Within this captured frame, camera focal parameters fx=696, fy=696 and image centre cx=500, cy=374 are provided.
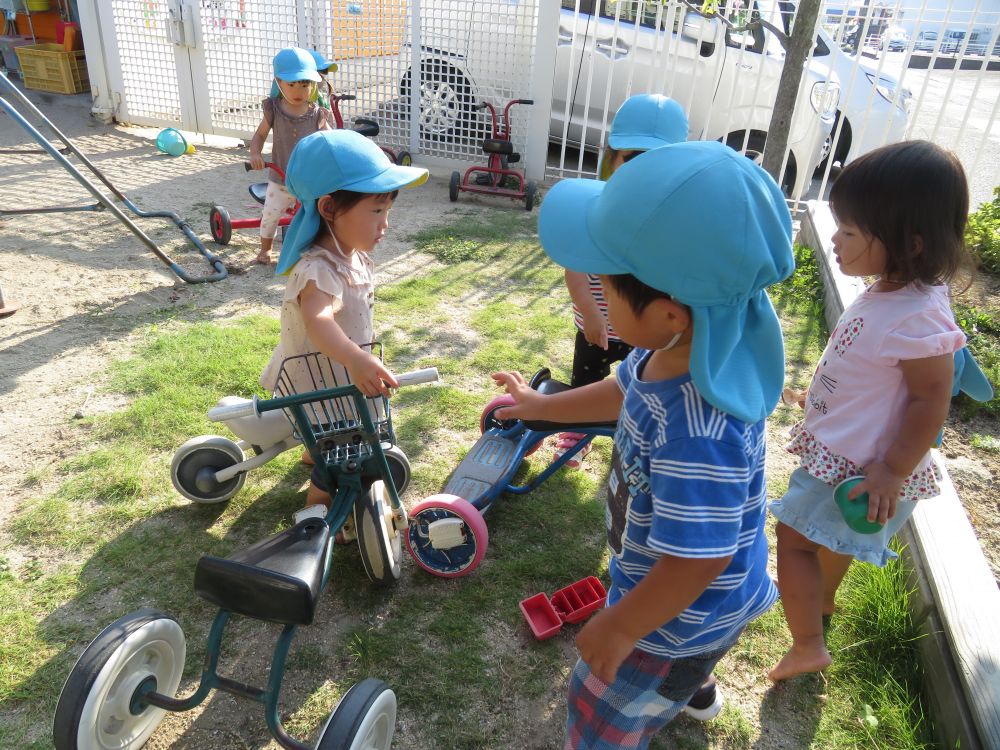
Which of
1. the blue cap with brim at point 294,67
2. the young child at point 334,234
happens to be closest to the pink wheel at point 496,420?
the young child at point 334,234

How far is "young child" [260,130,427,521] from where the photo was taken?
1.92 meters

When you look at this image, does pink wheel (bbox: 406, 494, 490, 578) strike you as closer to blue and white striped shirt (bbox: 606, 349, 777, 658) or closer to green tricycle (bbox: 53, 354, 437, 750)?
green tricycle (bbox: 53, 354, 437, 750)

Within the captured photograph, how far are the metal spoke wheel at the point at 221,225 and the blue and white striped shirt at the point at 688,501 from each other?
4.28 m

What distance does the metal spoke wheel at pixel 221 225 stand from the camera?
4.98m

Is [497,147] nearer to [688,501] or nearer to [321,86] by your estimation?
[321,86]

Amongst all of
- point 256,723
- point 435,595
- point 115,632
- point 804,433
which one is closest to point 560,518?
point 435,595

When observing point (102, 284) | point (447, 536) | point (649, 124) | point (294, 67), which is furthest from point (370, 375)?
point (294, 67)

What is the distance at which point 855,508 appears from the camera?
1.76 metres

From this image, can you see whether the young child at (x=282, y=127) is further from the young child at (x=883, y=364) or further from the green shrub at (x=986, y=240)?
the green shrub at (x=986, y=240)

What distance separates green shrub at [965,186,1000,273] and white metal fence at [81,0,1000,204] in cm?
147

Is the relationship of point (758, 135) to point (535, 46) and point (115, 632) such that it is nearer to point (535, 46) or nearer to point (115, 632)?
point (535, 46)

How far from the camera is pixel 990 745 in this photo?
166cm

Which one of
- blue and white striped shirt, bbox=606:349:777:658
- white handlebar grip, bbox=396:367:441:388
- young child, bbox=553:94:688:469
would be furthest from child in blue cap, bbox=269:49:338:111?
blue and white striped shirt, bbox=606:349:777:658

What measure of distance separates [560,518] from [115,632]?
5.17 feet
